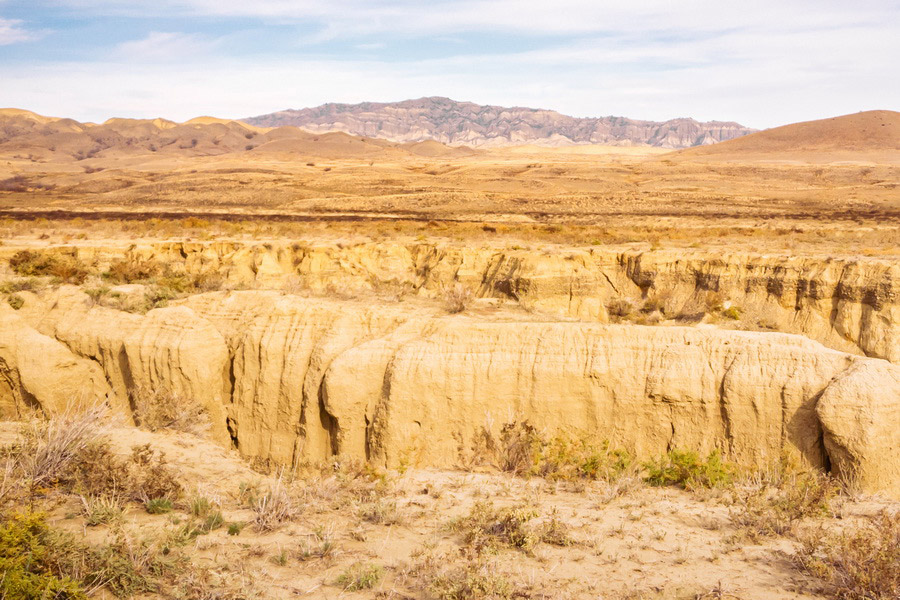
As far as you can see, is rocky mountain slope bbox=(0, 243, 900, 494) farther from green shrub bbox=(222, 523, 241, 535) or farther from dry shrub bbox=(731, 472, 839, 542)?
green shrub bbox=(222, 523, 241, 535)

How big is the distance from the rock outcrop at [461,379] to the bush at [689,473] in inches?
71.1

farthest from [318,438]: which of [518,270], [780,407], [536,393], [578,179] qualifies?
[578,179]

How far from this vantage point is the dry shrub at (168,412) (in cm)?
1153

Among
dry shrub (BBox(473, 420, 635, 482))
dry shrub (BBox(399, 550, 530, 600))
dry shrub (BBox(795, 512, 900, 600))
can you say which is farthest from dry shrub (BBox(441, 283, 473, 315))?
dry shrub (BBox(795, 512, 900, 600))

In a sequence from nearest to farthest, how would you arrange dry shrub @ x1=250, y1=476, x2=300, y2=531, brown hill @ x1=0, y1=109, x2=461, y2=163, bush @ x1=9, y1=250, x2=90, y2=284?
dry shrub @ x1=250, y1=476, x2=300, y2=531 → bush @ x1=9, y1=250, x2=90, y2=284 → brown hill @ x1=0, y1=109, x2=461, y2=163

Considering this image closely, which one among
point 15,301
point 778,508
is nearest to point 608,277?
point 778,508

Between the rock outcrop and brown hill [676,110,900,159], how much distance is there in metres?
107

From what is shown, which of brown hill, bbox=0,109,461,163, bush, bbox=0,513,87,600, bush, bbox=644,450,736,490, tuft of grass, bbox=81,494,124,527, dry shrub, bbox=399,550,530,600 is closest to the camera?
bush, bbox=0,513,87,600

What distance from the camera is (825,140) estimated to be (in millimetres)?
114375

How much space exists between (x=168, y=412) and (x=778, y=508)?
9627 millimetres

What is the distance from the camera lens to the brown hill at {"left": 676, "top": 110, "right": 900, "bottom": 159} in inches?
4225

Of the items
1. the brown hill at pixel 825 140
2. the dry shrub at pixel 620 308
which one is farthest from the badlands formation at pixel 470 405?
the brown hill at pixel 825 140

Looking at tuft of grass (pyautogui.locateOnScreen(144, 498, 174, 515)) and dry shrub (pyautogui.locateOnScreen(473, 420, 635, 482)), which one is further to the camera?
dry shrub (pyautogui.locateOnScreen(473, 420, 635, 482))

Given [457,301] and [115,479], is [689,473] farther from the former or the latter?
[115,479]
